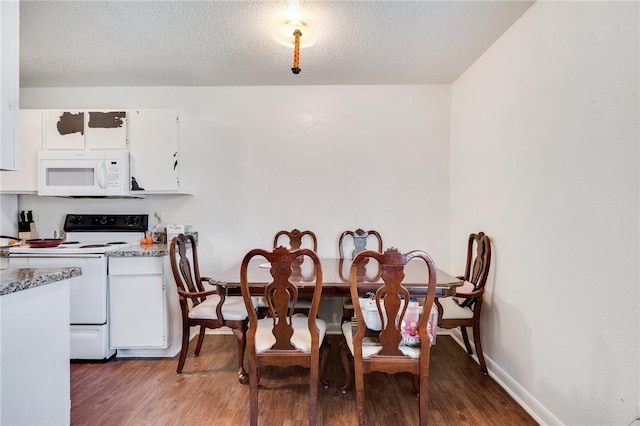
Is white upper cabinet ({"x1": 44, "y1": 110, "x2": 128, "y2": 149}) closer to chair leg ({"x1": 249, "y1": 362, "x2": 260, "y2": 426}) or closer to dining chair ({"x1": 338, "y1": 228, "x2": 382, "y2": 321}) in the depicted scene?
dining chair ({"x1": 338, "y1": 228, "x2": 382, "y2": 321})

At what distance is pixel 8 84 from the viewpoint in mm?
1221

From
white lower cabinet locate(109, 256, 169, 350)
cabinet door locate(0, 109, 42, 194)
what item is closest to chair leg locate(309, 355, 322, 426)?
white lower cabinet locate(109, 256, 169, 350)

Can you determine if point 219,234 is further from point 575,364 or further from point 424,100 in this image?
point 575,364

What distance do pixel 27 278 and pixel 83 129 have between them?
82.8 inches

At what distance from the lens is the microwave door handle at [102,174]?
9.09 ft

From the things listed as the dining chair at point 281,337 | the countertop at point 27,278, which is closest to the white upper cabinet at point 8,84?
the countertop at point 27,278

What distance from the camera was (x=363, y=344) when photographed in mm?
1760

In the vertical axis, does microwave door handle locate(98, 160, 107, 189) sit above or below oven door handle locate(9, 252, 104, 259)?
above

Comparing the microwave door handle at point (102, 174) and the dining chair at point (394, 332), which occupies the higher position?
the microwave door handle at point (102, 174)

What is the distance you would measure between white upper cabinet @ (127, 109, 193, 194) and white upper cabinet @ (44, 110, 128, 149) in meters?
0.13

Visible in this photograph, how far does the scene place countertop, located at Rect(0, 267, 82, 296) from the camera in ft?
3.81

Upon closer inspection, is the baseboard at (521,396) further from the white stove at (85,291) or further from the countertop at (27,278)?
the white stove at (85,291)

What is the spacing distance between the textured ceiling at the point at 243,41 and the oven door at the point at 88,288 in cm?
161

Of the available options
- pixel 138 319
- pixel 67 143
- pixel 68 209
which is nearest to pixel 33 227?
pixel 68 209
